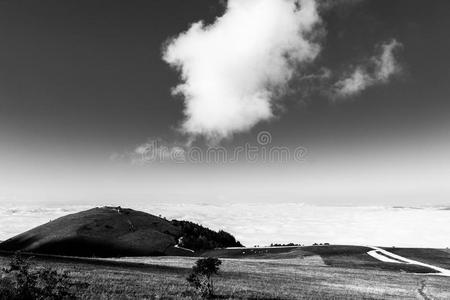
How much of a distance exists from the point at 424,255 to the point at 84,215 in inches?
3855

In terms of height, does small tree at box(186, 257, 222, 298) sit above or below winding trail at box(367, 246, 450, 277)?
above

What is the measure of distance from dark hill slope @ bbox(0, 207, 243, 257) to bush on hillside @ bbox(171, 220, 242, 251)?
1.38 ft

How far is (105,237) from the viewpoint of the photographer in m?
110

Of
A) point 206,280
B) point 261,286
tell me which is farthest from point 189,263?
point 206,280

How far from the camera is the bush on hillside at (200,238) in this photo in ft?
362

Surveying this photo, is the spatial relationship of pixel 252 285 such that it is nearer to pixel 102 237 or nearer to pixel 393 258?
pixel 393 258

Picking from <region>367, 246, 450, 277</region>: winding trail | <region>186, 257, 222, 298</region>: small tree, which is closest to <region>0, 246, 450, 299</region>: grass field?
<region>186, 257, 222, 298</region>: small tree

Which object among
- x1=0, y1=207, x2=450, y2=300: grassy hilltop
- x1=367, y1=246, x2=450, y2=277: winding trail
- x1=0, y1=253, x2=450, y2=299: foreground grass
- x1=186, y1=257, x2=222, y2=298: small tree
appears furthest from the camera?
x1=367, y1=246, x2=450, y2=277: winding trail

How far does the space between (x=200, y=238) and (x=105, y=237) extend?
26576 mm

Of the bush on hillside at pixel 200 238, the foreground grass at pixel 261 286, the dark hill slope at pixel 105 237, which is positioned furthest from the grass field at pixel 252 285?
the dark hill slope at pixel 105 237

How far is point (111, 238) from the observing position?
360 ft

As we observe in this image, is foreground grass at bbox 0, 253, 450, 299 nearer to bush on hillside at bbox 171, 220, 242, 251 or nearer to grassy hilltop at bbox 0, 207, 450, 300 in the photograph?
grassy hilltop at bbox 0, 207, 450, 300

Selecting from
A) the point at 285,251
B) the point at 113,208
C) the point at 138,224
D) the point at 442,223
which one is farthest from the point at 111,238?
the point at 442,223

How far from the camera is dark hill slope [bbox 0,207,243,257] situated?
102m
